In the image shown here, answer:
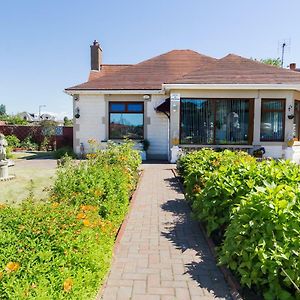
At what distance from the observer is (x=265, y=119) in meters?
15.1

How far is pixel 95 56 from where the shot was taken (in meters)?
22.5

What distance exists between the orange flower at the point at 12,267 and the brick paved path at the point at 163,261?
1.34 metres

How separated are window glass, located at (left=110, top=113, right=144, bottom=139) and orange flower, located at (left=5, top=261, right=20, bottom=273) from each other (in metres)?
14.7

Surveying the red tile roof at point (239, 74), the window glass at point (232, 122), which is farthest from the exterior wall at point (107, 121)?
the window glass at point (232, 122)

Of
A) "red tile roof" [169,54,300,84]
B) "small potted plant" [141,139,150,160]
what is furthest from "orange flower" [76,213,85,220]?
"small potted plant" [141,139,150,160]

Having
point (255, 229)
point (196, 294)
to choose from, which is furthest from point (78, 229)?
point (255, 229)

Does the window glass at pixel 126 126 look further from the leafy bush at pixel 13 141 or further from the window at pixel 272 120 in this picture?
the leafy bush at pixel 13 141

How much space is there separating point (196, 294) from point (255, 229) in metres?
1.00

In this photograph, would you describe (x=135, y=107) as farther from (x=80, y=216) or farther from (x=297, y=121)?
(x=80, y=216)

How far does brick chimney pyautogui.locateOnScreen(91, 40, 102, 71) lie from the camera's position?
880 inches

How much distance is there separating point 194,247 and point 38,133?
72.8 ft

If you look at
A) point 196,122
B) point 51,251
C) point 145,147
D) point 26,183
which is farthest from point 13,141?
point 51,251

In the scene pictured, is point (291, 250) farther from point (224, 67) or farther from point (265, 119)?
point (224, 67)

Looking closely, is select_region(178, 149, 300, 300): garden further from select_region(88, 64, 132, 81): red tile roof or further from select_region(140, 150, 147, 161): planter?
select_region(88, 64, 132, 81): red tile roof
